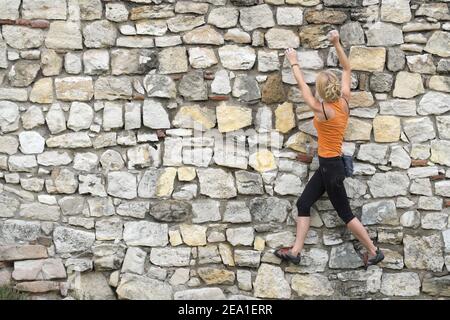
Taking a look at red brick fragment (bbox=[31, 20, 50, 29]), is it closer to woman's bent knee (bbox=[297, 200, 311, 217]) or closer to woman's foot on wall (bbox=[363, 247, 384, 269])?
woman's bent knee (bbox=[297, 200, 311, 217])

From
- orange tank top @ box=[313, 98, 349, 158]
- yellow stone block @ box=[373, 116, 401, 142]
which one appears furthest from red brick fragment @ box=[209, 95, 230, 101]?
yellow stone block @ box=[373, 116, 401, 142]

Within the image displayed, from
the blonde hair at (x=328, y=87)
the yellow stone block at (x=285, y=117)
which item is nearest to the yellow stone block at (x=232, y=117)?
the yellow stone block at (x=285, y=117)

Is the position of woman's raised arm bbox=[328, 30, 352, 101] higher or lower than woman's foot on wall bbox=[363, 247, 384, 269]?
higher

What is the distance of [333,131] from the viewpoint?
13.5 feet

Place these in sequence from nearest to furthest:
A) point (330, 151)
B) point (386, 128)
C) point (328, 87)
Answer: point (328, 87) → point (330, 151) → point (386, 128)

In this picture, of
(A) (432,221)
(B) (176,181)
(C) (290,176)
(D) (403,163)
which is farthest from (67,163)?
(A) (432,221)

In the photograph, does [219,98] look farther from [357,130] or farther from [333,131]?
[357,130]

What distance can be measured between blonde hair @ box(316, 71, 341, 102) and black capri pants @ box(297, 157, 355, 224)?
457 mm

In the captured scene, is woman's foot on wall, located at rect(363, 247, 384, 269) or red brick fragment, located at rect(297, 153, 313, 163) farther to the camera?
red brick fragment, located at rect(297, 153, 313, 163)

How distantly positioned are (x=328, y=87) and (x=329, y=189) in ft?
2.51

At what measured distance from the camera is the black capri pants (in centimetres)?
418

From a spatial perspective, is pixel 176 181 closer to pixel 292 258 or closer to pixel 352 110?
pixel 292 258

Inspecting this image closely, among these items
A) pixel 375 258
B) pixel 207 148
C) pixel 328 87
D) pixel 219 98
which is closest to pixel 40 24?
pixel 219 98

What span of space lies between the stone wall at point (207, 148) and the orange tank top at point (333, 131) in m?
0.29
